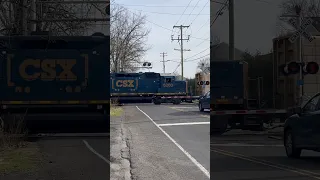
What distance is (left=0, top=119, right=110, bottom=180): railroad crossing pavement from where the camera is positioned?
24.7 ft

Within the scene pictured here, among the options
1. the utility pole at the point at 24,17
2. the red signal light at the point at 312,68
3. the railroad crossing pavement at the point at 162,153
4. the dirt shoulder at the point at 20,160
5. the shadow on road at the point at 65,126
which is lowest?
the railroad crossing pavement at the point at 162,153

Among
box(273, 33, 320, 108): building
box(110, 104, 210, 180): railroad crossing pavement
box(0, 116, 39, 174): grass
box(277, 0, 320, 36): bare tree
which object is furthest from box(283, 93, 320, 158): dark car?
box(0, 116, 39, 174): grass

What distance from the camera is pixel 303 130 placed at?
6.38 metres

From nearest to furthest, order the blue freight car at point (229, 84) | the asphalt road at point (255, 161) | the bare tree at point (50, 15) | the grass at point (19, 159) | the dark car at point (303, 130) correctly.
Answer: the blue freight car at point (229, 84) < the dark car at point (303, 130) < the asphalt road at point (255, 161) < the grass at point (19, 159) < the bare tree at point (50, 15)

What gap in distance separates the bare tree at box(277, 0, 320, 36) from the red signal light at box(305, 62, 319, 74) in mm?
510

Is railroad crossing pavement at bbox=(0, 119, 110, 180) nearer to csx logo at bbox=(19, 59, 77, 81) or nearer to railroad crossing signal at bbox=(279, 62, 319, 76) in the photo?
csx logo at bbox=(19, 59, 77, 81)

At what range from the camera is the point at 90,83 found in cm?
901

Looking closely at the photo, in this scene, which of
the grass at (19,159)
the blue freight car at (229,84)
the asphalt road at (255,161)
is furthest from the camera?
the grass at (19,159)

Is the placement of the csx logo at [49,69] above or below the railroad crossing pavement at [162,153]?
above

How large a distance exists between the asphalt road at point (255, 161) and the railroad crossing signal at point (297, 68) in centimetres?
109

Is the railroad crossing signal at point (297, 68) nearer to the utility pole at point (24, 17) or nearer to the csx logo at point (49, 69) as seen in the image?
the csx logo at point (49, 69)

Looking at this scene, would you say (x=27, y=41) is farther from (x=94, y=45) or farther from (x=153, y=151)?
(x=153, y=151)

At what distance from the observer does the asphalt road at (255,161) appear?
6324mm

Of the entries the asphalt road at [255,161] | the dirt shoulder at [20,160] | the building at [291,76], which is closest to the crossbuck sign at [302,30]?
the building at [291,76]
